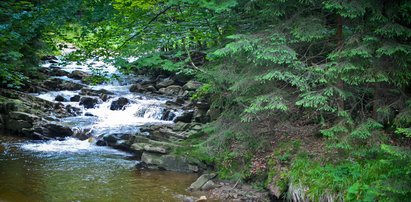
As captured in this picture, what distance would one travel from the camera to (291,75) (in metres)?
8.02

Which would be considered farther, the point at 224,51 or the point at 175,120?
the point at 175,120

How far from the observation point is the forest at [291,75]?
7.34 m

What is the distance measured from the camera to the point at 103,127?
52.2 ft

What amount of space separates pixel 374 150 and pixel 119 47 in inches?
287

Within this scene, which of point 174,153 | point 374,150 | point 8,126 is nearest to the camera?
point 374,150

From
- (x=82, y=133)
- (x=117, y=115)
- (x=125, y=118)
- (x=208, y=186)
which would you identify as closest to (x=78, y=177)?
(x=208, y=186)

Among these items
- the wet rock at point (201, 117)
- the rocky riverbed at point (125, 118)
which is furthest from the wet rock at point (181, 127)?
the wet rock at point (201, 117)

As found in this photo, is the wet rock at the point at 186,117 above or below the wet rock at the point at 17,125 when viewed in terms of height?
below

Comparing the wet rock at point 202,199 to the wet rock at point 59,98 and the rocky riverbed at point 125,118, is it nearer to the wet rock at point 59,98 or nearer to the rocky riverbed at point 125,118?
the rocky riverbed at point 125,118

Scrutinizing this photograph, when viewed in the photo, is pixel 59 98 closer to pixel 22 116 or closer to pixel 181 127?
pixel 22 116

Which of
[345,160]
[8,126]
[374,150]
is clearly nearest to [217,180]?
[345,160]

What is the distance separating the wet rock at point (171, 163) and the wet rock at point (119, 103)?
7.89 metres

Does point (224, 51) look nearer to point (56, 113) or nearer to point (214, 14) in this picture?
point (214, 14)

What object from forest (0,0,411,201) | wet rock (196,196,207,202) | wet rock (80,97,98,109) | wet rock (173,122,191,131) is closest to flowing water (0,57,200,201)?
wet rock (196,196,207,202)
